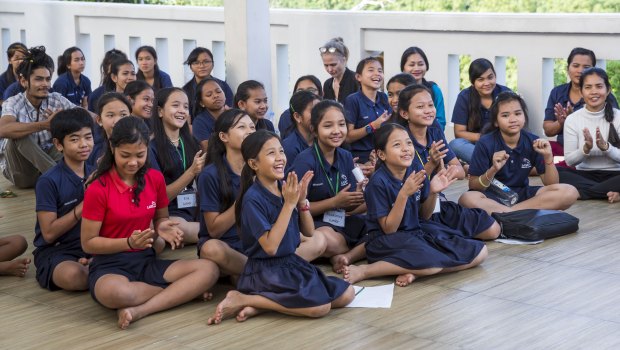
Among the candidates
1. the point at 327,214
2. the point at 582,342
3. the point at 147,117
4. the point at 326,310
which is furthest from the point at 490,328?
the point at 147,117

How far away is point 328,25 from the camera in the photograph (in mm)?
8781

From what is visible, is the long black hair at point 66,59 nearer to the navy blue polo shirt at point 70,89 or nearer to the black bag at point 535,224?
the navy blue polo shirt at point 70,89

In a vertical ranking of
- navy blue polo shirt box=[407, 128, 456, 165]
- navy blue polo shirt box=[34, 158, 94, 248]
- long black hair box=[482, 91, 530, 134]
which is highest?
long black hair box=[482, 91, 530, 134]

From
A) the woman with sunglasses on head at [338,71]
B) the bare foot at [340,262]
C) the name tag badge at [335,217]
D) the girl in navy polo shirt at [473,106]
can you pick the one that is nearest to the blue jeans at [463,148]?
the girl in navy polo shirt at [473,106]

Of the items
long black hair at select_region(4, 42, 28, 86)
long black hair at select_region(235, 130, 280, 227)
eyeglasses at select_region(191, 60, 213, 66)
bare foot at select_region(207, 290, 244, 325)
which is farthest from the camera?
long black hair at select_region(4, 42, 28, 86)

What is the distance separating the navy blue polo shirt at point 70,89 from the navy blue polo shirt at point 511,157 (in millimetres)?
3877

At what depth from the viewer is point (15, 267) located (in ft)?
17.3

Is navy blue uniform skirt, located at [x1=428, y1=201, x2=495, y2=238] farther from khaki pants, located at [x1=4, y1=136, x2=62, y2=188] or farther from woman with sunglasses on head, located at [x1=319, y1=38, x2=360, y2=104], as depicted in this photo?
khaki pants, located at [x1=4, y1=136, x2=62, y2=188]

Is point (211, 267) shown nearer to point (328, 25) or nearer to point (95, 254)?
point (95, 254)

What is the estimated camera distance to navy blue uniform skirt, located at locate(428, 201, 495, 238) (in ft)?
18.8

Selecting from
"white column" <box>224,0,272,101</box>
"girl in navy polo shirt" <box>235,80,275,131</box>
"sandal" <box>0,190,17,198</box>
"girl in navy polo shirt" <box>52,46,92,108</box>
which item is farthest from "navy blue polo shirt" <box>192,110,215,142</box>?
"girl in navy polo shirt" <box>52,46,92,108</box>

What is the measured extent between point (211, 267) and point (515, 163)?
7.24 ft

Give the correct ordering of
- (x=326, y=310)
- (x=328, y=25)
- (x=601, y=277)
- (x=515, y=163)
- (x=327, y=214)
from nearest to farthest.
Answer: (x=326, y=310), (x=601, y=277), (x=327, y=214), (x=515, y=163), (x=328, y=25)

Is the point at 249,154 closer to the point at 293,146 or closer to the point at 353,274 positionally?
the point at 353,274
